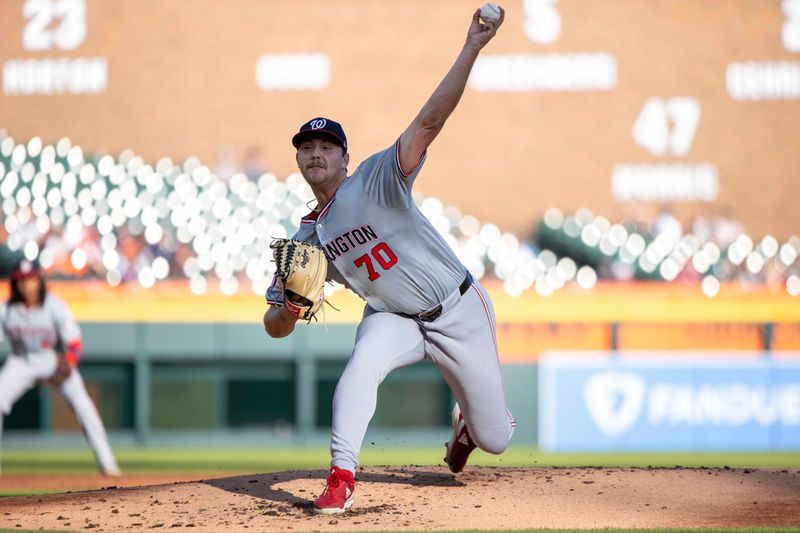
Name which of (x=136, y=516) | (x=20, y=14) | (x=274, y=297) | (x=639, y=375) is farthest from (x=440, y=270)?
(x=20, y=14)

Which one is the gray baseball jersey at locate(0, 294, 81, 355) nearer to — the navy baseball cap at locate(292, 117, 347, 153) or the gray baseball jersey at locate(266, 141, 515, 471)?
the gray baseball jersey at locate(266, 141, 515, 471)

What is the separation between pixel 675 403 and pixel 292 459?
3.71 metres

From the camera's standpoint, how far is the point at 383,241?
3.89 m

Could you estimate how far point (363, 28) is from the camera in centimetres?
1452

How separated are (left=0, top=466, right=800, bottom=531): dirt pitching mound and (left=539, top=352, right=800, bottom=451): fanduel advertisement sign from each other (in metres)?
5.26

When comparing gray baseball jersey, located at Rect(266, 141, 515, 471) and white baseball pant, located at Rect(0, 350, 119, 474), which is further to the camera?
white baseball pant, located at Rect(0, 350, 119, 474)

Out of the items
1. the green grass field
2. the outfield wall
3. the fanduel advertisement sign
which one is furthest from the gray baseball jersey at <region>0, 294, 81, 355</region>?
the fanduel advertisement sign

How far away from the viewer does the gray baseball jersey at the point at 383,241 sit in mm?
3865

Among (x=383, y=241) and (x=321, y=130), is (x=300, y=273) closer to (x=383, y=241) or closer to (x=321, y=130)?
(x=383, y=241)

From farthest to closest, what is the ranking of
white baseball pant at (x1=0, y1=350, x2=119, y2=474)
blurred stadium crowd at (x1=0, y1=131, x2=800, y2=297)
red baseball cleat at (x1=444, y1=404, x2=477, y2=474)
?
blurred stadium crowd at (x1=0, y1=131, x2=800, y2=297), white baseball pant at (x1=0, y1=350, x2=119, y2=474), red baseball cleat at (x1=444, y1=404, x2=477, y2=474)

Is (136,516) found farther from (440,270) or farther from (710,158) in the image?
(710,158)

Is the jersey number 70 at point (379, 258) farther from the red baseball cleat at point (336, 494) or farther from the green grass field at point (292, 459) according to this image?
the green grass field at point (292, 459)

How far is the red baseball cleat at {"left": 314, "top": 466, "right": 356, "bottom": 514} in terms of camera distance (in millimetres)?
3746

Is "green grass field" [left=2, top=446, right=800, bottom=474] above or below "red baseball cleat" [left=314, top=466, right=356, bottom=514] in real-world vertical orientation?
below
